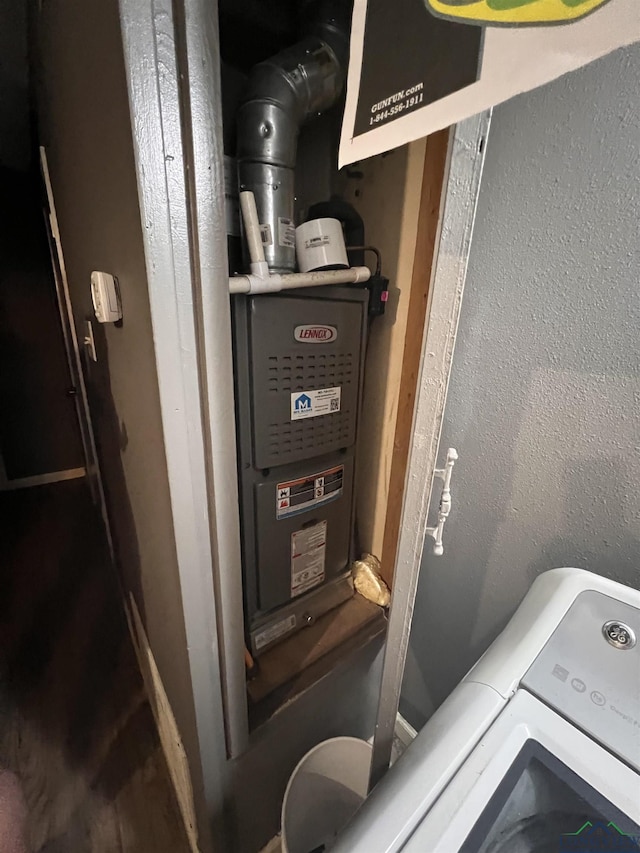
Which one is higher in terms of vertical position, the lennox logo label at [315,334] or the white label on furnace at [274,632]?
the lennox logo label at [315,334]

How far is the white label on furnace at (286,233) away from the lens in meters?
0.71

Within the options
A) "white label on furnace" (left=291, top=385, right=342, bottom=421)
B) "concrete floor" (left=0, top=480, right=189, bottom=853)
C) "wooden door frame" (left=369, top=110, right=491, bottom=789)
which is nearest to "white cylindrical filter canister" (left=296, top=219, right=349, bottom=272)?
"white label on furnace" (left=291, top=385, right=342, bottom=421)

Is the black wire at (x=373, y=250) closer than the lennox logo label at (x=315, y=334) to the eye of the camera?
No

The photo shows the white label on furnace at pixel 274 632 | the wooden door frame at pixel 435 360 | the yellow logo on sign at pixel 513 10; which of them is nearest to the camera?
the yellow logo on sign at pixel 513 10

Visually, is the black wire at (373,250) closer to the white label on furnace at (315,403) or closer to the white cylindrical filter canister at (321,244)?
the white cylindrical filter canister at (321,244)

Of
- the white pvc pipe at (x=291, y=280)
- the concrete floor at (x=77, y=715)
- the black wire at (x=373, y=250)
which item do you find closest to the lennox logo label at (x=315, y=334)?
the white pvc pipe at (x=291, y=280)

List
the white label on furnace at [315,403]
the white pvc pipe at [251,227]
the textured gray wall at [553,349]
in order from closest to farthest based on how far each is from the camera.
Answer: the textured gray wall at [553,349], the white pvc pipe at [251,227], the white label on furnace at [315,403]

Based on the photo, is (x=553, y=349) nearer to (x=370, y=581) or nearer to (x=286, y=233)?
(x=286, y=233)

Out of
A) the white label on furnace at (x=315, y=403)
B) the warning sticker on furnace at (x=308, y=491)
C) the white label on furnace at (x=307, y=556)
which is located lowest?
the white label on furnace at (x=307, y=556)

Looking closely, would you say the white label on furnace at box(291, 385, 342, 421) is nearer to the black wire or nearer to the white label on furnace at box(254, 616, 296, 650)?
the black wire

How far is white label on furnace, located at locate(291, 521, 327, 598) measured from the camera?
0.87 metres

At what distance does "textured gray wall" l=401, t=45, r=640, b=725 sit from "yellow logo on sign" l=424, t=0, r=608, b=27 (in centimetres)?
45

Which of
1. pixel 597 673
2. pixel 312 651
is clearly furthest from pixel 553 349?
pixel 312 651

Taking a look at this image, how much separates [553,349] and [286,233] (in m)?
0.53
